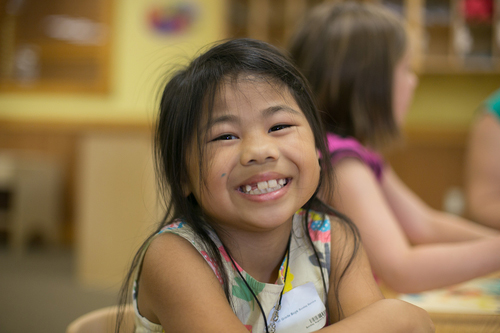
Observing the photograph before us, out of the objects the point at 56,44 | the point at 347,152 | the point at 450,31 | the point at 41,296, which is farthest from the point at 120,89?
the point at 347,152

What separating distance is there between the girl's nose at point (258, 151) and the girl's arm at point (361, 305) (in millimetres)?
215

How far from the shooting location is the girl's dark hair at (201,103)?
0.67 metres

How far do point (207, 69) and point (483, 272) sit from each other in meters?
0.60

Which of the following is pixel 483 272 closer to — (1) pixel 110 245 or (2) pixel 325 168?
(2) pixel 325 168

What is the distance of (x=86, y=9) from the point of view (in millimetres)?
4602

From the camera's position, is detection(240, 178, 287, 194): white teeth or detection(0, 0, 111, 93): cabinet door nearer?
detection(240, 178, 287, 194): white teeth

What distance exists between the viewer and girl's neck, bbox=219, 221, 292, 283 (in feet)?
2.36

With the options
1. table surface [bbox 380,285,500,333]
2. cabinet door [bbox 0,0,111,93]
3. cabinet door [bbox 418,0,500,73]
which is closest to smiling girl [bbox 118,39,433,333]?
table surface [bbox 380,285,500,333]

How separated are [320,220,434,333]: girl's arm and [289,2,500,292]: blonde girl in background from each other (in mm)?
139

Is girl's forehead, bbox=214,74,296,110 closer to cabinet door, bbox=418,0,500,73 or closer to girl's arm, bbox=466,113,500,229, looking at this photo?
girl's arm, bbox=466,113,500,229

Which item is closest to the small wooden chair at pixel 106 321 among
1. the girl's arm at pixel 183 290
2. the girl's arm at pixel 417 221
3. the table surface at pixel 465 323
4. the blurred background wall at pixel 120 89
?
the girl's arm at pixel 183 290

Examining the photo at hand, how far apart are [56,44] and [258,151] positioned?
4.61m

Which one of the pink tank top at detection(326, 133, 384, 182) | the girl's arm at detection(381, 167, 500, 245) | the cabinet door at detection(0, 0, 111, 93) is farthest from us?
the cabinet door at detection(0, 0, 111, 93)

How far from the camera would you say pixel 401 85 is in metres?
1.11
